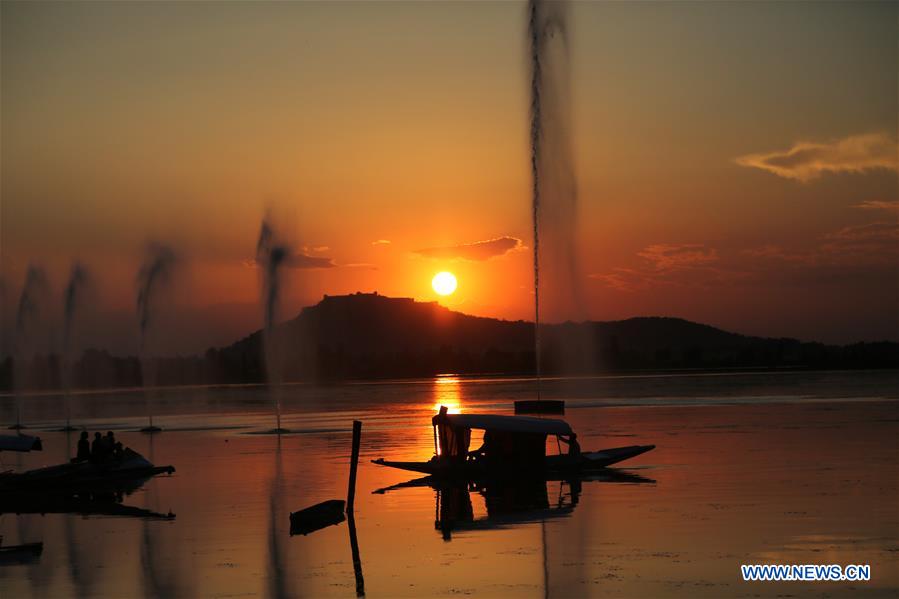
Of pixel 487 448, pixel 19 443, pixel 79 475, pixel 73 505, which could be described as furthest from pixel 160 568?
pixel 487 448

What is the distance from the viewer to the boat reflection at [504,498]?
40.3 meters

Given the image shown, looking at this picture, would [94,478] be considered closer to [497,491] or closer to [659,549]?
[497,491]

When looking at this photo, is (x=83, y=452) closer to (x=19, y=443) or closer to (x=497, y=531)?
(x=19, y=443)

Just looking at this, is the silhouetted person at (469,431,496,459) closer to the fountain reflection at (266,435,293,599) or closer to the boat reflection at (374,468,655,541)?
the boat reflection at (374,468,655,541)

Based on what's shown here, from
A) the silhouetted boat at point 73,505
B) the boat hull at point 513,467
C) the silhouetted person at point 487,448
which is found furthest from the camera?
the silhouetted person at point 487,448

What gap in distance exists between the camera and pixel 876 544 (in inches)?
1293

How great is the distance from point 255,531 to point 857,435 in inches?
1997

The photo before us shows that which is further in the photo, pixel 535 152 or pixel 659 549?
pixel 535 152

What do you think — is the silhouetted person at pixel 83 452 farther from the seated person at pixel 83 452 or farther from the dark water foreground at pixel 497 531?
the dark water foreground at pixel 497 531

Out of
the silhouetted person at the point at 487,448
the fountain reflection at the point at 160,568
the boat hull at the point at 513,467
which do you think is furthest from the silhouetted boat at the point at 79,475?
the silhouetted person at the point at 487,448

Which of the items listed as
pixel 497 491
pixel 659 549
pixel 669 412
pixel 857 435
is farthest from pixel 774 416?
pixel 659 549

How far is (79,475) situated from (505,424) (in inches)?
823

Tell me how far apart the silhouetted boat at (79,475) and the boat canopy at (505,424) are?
1599cm

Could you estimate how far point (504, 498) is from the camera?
46969 millimetres
